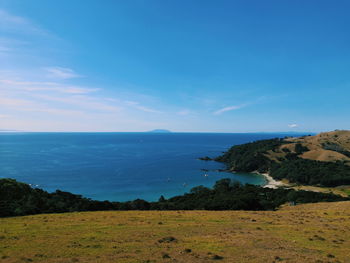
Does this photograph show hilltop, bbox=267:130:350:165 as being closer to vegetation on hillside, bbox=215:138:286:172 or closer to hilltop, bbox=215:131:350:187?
hilltop, bbox=215:131:350:187

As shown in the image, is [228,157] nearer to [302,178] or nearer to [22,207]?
[302,178]

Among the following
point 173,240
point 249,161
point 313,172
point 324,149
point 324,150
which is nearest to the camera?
point 173,240

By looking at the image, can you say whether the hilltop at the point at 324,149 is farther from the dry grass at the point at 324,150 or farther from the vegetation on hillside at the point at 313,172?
the vegetation on hillside at the point at 313,172

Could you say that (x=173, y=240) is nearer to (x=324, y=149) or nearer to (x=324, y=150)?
(x=324, y=150)

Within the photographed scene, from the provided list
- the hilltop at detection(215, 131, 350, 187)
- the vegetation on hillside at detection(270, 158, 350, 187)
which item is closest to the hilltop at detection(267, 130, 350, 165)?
the hilltop at detection(215, 131, 350, 187)

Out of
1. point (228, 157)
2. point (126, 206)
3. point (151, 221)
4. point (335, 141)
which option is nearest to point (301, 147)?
point (335, 141)

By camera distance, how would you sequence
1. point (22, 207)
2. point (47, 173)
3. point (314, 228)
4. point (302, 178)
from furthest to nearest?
point (47, 173) < point (302, 178) < point (22, 207) < point (314, 228)

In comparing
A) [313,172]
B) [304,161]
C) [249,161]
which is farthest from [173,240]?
[249,161]

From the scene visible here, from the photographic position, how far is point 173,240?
18922mm

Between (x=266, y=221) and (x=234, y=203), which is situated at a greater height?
(x=266, y=221)

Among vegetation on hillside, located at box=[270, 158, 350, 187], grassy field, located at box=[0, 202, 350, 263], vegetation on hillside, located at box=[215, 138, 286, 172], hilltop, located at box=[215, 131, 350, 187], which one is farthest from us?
vegetation on hillside, located at box=[215, 138, 286, 172]

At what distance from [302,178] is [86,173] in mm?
118610

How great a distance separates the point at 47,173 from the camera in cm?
12094

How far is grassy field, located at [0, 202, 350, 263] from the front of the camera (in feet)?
51.1
